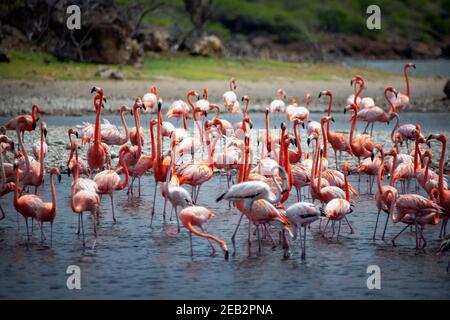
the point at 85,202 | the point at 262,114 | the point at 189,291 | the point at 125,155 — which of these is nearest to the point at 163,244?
the point at 85,202

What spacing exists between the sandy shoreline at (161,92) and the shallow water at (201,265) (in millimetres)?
9493

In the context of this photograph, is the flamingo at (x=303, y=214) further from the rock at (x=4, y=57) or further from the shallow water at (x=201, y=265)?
the rock at (x=4, y=57)

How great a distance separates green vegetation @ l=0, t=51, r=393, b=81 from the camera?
23.4 metres

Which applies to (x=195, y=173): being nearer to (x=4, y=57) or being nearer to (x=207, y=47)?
(x=4, y=57)

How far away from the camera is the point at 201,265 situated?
8.34 m

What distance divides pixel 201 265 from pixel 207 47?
23.5 m

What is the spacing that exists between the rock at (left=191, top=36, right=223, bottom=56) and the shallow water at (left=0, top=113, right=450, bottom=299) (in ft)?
69.0

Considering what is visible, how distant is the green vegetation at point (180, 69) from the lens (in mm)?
23438

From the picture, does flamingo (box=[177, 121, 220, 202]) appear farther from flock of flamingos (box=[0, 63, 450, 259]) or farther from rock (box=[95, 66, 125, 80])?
rock (box=[95, 66, 125, 80])

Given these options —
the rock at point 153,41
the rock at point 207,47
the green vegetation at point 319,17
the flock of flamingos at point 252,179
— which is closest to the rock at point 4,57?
the rock at point 153,41

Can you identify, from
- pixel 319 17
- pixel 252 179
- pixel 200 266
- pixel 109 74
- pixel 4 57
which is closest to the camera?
pixel 200 266

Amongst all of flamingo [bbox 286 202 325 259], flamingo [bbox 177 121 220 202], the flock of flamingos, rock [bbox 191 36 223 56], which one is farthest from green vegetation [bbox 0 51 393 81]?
flamingo [bbox 286 202 325 259]

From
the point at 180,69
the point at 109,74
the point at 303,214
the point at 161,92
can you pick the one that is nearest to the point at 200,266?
the point at 303,214
